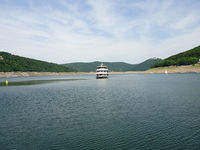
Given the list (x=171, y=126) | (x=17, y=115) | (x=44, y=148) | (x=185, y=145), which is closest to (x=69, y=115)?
(x=17, y=115)

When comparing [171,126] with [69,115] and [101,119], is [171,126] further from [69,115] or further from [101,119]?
[69,115]

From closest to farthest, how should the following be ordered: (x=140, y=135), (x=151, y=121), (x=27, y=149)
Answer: (x=27, y=149) < (x=140, y=135) < (x=151, y=121)

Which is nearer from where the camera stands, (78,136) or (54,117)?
(78,136)

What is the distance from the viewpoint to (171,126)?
1978 centimetres

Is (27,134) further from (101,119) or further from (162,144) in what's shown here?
(162,144)

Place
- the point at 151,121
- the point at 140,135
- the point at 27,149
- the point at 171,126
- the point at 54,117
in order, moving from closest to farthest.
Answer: the point at 27,149
the point at 140,135
the point at 171,126
the point at 151,121
the point at 54,117

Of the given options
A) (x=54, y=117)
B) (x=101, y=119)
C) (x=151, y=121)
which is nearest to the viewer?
(x=151, y=121)

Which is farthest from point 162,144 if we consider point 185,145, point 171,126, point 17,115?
point 17,115

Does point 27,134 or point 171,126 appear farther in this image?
point 171,126

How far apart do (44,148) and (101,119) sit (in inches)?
380

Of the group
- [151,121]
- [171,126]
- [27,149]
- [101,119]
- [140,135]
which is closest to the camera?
[27,149]

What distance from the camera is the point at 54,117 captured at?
25.0 meters

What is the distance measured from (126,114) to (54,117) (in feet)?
33.6

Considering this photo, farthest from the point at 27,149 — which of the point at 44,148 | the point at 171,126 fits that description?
the point at 171,126
